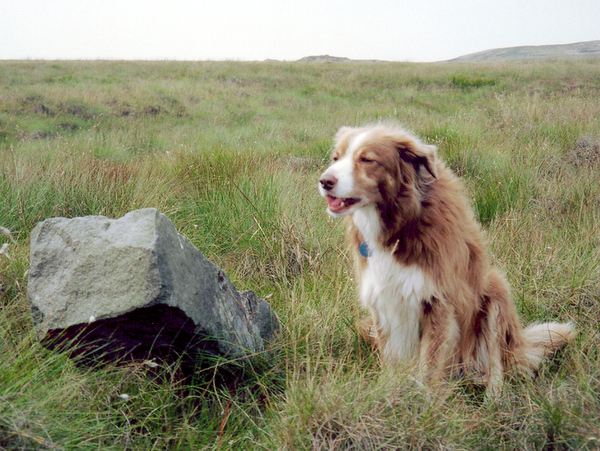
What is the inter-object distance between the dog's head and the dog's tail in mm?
1080

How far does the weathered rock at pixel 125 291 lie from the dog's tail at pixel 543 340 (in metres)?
1.57

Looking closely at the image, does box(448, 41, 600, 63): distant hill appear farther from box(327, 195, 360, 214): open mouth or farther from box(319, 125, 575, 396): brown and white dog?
box(327, 195, 360, 214): open mouth

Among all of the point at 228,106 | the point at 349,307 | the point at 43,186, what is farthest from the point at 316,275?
the point at 228,106

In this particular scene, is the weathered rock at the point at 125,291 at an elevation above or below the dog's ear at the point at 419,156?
below

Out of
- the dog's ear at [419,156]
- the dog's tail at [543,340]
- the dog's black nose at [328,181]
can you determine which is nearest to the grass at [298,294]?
the dog's tail at [543,340]

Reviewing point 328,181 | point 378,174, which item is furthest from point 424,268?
point 328,181

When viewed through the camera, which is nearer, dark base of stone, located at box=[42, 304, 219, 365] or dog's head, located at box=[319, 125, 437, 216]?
dark base of stone, located at box=[42, 304, 219, 365]

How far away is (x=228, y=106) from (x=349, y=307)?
11681 mm

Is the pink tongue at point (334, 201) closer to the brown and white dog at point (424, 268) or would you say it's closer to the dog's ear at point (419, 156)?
the brown and white dog at point (424, 268)

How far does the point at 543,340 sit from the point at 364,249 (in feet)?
3.77

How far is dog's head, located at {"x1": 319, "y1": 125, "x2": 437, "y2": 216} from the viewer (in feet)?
7.32

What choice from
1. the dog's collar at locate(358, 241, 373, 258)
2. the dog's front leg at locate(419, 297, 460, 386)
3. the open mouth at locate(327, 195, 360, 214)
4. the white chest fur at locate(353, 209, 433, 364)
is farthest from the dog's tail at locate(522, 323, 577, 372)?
the open mouth at locate(327, 195, 360, 214)

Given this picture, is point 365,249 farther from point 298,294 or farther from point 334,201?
point 298,294

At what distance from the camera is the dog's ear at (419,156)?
2293 mm
